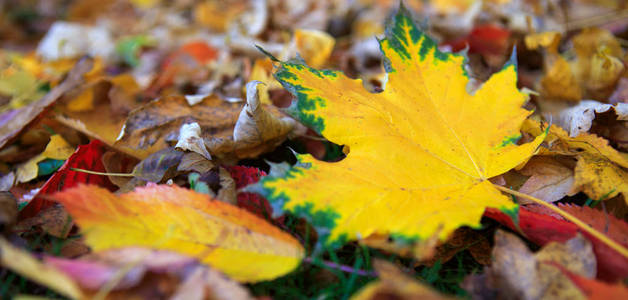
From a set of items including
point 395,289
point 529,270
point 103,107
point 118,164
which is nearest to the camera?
point 395,289

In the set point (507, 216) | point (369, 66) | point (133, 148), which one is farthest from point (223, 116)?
point (369, 66)

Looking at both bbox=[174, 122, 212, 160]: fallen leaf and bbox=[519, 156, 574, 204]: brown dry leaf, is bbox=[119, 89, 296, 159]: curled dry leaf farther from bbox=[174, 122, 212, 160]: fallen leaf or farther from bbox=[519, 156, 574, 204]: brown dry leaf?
bbox=[519, 156, 574, 204]: brown dry leaf

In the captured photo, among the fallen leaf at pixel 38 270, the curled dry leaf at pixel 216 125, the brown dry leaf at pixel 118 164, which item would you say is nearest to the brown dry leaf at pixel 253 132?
the curled dry leaf at pixel 216 125

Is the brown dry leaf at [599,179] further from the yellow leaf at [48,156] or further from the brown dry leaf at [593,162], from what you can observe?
the yellow leaf at [48,156]

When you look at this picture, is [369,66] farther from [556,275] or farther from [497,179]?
[556,275]

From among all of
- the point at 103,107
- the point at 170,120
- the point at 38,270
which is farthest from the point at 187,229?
the point at 103,107

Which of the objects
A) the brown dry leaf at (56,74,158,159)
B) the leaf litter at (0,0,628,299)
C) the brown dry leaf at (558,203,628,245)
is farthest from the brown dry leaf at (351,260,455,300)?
the brown dry leaf at (56,74,158,159)

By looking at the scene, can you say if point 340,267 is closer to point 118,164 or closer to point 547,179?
point 547,179

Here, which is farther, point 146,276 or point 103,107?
point 103,107
